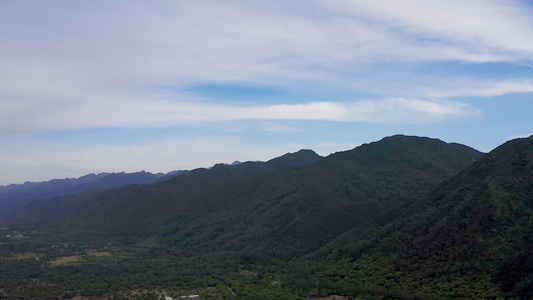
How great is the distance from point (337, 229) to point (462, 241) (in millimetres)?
33773

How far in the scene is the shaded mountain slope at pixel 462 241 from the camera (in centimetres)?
3903

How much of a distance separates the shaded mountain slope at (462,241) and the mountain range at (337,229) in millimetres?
151

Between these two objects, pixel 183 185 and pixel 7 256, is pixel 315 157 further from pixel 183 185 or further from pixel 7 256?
pixel 7 256

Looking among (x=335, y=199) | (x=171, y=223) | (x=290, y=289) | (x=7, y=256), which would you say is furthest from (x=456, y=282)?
(x=171, y=223)

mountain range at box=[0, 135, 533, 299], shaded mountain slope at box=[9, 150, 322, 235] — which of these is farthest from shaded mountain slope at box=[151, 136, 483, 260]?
shaded mountain slope at box=[9, 150, 322, 235]

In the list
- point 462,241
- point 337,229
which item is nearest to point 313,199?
point 337,229

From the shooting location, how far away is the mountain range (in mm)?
43500

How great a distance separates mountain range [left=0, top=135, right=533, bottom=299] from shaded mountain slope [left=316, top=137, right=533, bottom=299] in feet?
0.50

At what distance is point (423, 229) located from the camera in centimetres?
5241

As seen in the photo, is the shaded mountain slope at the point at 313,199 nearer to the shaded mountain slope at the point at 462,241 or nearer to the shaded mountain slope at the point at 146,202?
the shaded mountain slope at the point at 146,202

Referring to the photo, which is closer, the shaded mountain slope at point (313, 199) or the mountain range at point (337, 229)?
the mountain range at point (337, 229)

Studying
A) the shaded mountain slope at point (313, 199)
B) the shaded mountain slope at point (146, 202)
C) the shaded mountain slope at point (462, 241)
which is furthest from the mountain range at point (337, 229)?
the shaded mountain slope at point (146, 202)

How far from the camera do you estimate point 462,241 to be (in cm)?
4528

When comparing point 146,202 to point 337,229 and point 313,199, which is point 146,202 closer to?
point 313,199
